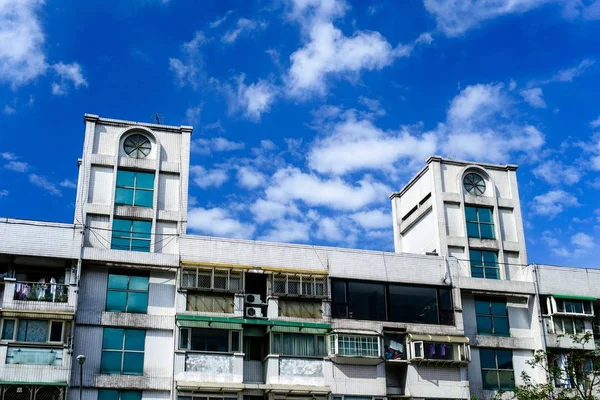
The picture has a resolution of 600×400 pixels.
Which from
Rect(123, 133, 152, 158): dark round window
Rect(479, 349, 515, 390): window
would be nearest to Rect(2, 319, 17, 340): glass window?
Rect(123, 133, 152, 158): dark round window

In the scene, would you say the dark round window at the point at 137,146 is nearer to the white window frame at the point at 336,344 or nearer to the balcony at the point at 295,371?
the balcony at the point at 295,371

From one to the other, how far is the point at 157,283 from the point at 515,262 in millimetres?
16806

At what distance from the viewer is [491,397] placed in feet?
118

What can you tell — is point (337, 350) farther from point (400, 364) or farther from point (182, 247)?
point (182, 247)

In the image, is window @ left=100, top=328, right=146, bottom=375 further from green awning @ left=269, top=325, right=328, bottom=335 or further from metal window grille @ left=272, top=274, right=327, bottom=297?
A: metal window grille @ left=272, top=274, right=327, bottom=297

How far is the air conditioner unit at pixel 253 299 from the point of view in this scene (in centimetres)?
3422

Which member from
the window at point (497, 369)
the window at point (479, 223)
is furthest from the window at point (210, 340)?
the window at point (479, 223)

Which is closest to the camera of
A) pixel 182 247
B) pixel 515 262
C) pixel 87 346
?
pixel 87 346

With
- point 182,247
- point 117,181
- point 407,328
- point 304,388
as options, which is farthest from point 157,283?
point 407,328

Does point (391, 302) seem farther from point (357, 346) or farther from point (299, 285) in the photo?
point (299, 285)

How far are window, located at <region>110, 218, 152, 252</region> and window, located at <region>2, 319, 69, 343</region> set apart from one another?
4.20 m

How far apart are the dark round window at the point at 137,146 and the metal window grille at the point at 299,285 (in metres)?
7.91

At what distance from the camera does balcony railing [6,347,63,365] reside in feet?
100

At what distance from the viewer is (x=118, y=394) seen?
31656 millimetres
